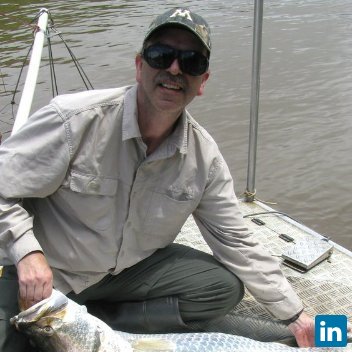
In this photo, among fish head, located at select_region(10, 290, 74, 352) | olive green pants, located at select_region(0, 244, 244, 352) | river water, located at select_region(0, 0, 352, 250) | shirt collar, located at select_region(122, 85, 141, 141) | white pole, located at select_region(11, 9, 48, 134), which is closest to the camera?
fish head, located at select_region(10, 290, 74, 352)

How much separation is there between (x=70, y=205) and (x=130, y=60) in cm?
878

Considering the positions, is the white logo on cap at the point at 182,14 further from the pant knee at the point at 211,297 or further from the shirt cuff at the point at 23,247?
the pant knee at the point at 211,297

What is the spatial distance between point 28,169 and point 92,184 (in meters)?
0.34

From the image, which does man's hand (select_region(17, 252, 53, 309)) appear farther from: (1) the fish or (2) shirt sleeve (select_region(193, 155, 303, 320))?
(2) shirt sleeve (select_region(193, 155, 303, 320))

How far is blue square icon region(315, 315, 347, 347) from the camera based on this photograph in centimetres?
290

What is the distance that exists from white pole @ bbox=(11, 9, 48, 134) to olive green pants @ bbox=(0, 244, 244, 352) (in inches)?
59.8

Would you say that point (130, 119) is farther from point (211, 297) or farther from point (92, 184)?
point (211, 297)

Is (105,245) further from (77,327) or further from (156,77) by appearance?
(156,77)

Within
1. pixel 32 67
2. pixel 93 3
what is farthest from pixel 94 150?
pixel 93 3

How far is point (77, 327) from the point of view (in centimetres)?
246

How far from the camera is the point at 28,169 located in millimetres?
2609

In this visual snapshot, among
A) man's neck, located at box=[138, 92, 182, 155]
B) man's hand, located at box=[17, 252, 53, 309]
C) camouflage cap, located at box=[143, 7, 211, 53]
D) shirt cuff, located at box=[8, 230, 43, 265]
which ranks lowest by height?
man's hand, located at box=[17, 252, 53, 309]

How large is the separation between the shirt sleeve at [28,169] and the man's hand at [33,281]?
8cm

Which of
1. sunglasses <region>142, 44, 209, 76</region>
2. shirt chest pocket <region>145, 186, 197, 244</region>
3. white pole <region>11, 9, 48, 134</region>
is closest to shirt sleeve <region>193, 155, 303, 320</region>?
shirt chest pocket <region>145, 186, 197, 244</region>
